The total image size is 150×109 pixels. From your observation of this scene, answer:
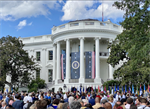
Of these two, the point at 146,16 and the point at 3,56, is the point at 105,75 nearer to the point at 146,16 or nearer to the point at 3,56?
the point at 3,56

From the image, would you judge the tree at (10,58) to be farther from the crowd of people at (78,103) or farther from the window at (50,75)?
the crowd of people at (78,103)

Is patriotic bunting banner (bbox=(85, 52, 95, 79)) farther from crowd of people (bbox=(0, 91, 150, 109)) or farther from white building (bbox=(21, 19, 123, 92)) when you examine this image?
crowd of people (bbox=(0, 91, 150, 109))

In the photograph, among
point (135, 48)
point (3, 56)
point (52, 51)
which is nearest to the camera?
point (135, 48)

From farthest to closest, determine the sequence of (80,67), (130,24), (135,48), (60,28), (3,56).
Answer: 1. (60,28)
2. (80,67)
3. (3,56)
4. (130,24)
5. (135,48)

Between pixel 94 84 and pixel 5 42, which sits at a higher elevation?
pixel 5 42

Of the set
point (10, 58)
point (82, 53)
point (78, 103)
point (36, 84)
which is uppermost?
point (82, 53)

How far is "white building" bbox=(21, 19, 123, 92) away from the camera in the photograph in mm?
35094

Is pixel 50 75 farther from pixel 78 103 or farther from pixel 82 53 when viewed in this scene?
pixel 78 103

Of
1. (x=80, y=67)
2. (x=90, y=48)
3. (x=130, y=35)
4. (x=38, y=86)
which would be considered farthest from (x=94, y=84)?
(x=130, y=35)

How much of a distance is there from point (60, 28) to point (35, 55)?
1008 cm

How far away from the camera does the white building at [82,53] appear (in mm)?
35094

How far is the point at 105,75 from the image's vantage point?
3875cm

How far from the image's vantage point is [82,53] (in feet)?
115

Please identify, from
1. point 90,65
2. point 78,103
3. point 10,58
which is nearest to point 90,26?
point 90,65
